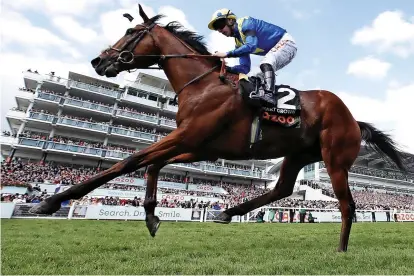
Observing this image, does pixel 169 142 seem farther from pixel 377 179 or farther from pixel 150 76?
pixel 377 179

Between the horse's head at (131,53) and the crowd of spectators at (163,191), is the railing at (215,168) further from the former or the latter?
the horse's head at (131,53)

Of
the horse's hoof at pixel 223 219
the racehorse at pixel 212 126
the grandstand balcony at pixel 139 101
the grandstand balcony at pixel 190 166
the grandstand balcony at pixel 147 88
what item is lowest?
the horse's hoof at pixel 223 219

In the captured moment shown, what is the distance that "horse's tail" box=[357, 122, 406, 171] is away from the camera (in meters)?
6.70

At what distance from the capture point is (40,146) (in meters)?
42.5

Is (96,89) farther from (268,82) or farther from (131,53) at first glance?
(268,82)

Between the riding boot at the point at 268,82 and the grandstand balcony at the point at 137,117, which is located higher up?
the grandstand balcony at the point at 137,117

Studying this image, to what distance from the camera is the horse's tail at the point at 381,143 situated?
22.0ft

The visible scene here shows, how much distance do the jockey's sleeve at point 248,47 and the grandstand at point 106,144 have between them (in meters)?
32.9

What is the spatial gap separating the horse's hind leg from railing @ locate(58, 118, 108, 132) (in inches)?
1759

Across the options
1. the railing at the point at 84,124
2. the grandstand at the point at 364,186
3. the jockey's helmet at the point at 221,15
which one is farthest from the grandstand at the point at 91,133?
the jockey's helmet at the point at 221,15

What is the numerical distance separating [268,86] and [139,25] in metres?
2.41

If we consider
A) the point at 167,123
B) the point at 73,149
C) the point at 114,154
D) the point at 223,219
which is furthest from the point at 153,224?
the point at 167,123

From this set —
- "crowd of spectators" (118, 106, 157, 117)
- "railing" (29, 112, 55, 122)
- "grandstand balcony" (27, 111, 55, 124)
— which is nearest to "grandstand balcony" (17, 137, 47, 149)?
"grandstand balcony" (27, 111, 55, 124)

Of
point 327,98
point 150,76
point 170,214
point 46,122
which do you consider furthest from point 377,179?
point 327,98
